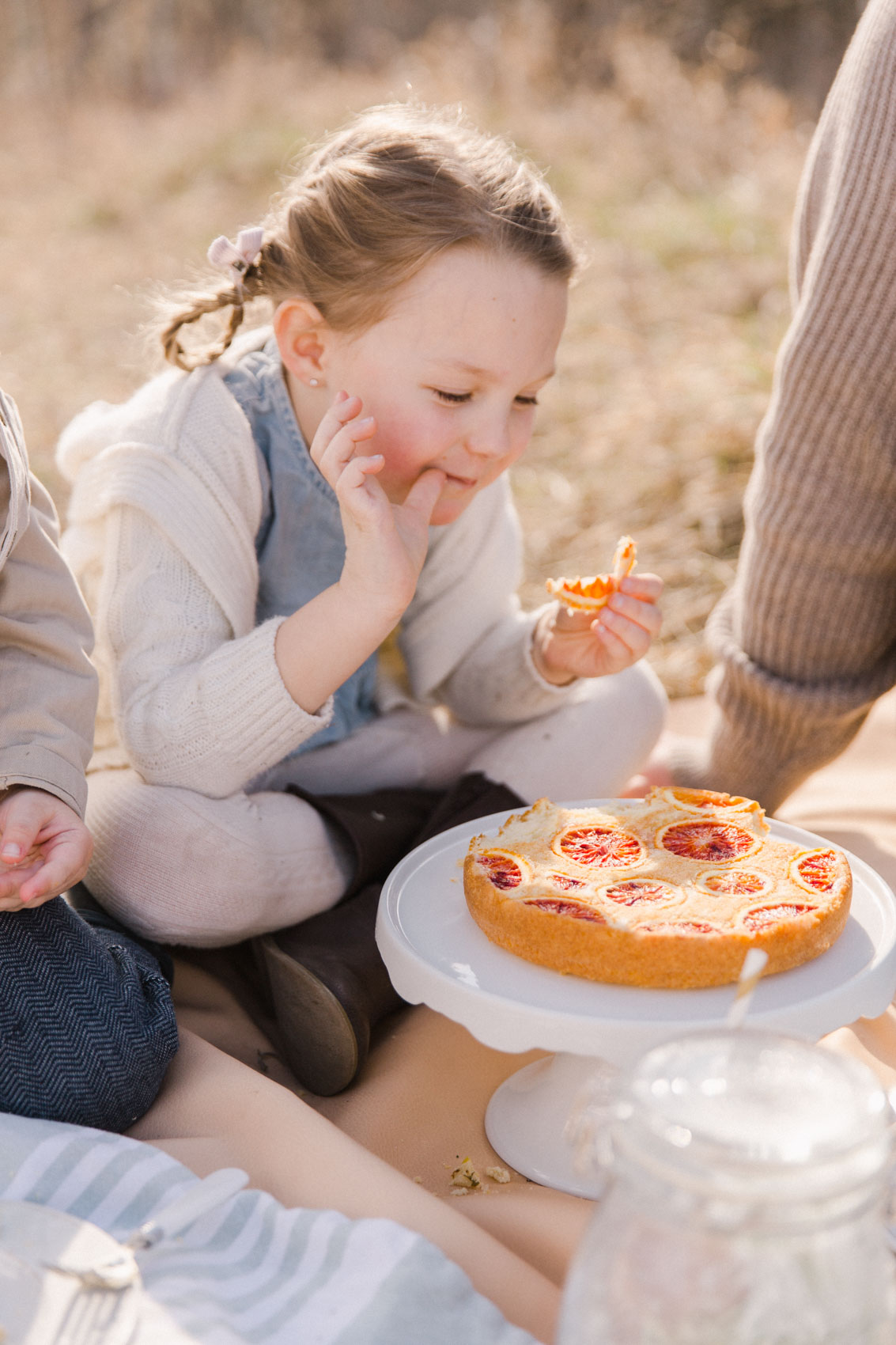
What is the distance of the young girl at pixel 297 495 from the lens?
1.56 m

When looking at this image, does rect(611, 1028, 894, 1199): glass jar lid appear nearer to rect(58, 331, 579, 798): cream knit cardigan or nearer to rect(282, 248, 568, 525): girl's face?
rect(58, 331, 579, 798): cream knit cardigan

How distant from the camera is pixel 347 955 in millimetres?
1557

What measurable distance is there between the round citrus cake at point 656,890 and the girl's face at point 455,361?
513 mm

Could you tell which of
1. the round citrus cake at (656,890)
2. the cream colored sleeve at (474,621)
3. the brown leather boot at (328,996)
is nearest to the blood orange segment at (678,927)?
the round citrus cake at (656,890)

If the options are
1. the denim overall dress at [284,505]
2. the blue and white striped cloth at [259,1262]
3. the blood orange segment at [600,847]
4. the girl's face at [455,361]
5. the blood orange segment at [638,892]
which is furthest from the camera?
the denim overall dress at [284,505]

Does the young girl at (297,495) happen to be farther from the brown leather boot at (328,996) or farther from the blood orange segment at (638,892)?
the blood orange segment at (638,892)

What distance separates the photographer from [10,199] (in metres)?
8.12

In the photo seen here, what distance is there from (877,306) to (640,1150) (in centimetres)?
137

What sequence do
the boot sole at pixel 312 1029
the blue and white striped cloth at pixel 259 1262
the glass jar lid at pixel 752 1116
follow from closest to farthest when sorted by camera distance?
the glass jar lid at pixel 752 1116 → the blue and white striped cloth at pixel 259 1262 → the boot sole at pixel 312 1029

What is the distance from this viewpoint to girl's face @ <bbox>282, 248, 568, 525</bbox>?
1.58 metres

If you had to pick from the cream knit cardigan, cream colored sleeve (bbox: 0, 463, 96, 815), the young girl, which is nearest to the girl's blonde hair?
the young girl

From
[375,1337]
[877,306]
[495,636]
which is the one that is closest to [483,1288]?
[375,1337]

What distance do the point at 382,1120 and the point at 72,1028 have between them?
39cm

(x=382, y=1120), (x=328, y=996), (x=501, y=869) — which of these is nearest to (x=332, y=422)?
(x=501, y=869)
